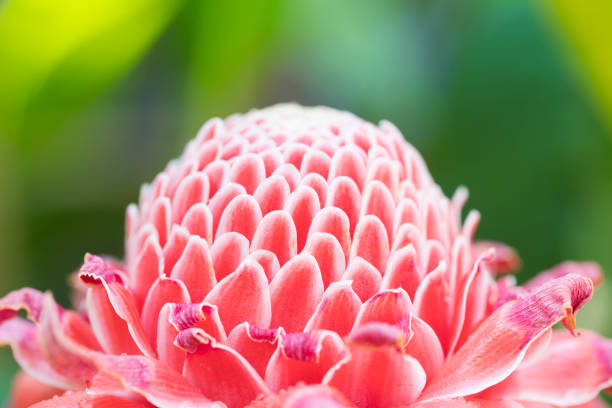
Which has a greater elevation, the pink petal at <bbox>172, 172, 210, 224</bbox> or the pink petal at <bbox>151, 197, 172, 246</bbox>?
Result: the pink petal at <bbox>172, 172, 210, 224</bbox>

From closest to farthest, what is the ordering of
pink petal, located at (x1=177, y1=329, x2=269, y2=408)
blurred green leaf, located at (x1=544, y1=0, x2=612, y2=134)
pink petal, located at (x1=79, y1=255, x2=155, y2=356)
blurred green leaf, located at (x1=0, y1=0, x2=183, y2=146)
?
pink petal, located at (x1=177, y1=329, x2=269, y2=408), pink petal, located at (x1=79, y1=255, x2=155, y2=356), blurred green leaf, located at (x1=544, y1=0, x2=612, y2=134), blurred green leaf, located at (x1=0, y1=0, x2=183, y2=146)

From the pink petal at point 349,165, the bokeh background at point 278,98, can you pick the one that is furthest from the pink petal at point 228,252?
the bokeh background at point 278,98

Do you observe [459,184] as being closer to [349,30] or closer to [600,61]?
[349,30]

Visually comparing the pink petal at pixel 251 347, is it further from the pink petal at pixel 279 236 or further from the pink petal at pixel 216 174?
the pink petal at pixel 216 174

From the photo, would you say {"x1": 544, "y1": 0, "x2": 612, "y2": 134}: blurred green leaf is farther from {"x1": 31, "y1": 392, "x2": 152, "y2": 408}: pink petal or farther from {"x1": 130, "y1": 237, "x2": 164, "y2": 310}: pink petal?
{"x1": 31, "y1": 392, "x2": 152, "y2": 408}: pink petal

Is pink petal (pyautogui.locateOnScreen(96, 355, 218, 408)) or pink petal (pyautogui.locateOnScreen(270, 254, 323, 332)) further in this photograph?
pink petal (pyautogui.locateOnScreen(270, 254, 323, 332))

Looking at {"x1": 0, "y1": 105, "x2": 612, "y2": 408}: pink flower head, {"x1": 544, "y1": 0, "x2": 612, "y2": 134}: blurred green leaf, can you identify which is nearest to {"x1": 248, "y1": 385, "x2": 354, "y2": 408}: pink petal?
{"x1": 0, "y1": 105, "x2": 612, "y2": 408}: pink flower head

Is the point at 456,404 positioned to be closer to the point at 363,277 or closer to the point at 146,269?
the point at 363,277

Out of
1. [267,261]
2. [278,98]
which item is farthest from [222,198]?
[278,98]
